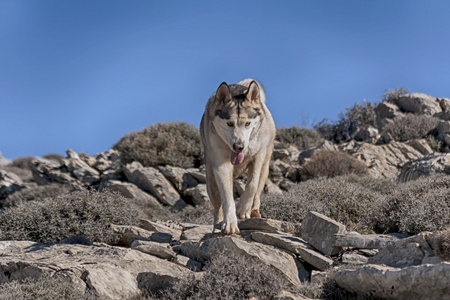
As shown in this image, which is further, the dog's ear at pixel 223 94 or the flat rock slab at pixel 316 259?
the dog's ear at pixel 223 94

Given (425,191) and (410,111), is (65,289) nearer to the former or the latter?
(425,191)

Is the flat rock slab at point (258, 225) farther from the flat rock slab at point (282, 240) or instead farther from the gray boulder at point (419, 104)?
the gray boulder at point (419, 104)

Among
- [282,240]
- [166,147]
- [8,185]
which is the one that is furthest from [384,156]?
[8,185]

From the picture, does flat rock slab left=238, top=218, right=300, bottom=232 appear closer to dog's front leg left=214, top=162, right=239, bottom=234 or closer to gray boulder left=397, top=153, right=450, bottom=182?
dog's front leg left=214, top=162, right=239, bottom=234

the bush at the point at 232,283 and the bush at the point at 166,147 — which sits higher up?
the bush at the point at 166,147

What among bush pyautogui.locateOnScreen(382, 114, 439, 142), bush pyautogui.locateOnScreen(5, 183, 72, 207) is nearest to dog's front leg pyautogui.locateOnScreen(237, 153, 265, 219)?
bush pyautogui.locateOnScreen(5, 183, 72, 207)

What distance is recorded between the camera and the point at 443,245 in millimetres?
5535

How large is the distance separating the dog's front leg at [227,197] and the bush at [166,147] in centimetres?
1237

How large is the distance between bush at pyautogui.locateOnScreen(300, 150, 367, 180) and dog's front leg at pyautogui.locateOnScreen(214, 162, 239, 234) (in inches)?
438

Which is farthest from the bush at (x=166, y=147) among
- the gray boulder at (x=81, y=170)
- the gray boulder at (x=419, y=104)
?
the gray boulder at (x=419, y=104)

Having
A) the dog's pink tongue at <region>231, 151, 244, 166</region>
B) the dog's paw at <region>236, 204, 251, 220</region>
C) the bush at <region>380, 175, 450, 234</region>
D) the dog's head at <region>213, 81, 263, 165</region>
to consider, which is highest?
the dog's head at <region>213, 81, 263, 165</region>

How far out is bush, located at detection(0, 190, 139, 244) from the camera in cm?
976

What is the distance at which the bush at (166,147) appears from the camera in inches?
784

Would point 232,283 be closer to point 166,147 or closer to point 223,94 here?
point 223,94
